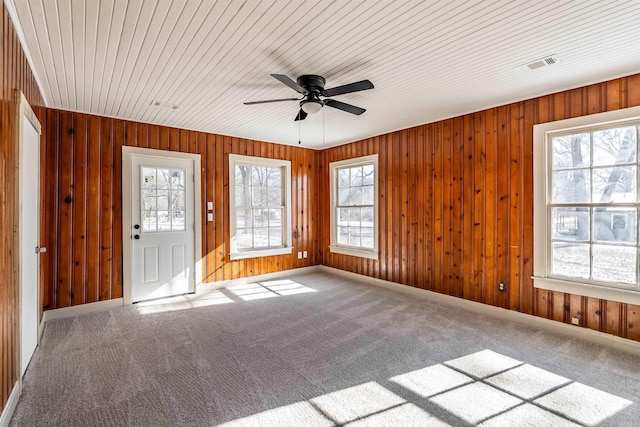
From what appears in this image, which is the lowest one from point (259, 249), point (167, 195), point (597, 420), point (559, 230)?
point (597, 420)

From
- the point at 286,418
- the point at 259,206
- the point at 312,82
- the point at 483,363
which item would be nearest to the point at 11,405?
the point at 286,418

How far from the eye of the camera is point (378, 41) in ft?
7.73

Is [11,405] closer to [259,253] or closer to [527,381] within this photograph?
[527,381]

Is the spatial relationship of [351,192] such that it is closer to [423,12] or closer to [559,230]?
[559,230]

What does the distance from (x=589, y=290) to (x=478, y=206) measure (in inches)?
53.9

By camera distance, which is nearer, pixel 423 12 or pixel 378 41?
pixel 423 12

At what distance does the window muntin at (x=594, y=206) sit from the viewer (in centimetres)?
291

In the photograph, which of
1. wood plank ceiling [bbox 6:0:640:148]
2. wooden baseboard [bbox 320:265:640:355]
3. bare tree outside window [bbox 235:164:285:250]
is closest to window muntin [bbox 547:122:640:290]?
wooden baseboard [bbox 320:265:640:355]

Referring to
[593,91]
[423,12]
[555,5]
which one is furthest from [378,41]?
[593,91]

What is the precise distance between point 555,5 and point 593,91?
1.66 m

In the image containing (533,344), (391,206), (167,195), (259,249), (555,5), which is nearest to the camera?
(555,5)

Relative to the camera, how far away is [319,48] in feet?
7.97

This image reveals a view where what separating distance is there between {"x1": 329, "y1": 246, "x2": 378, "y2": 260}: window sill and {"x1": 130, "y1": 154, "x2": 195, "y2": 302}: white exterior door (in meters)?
2.54

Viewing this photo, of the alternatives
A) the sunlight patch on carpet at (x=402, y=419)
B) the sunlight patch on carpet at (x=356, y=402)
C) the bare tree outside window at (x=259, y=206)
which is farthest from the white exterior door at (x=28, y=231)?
the bare tree outside window at (x=259, y=206)
